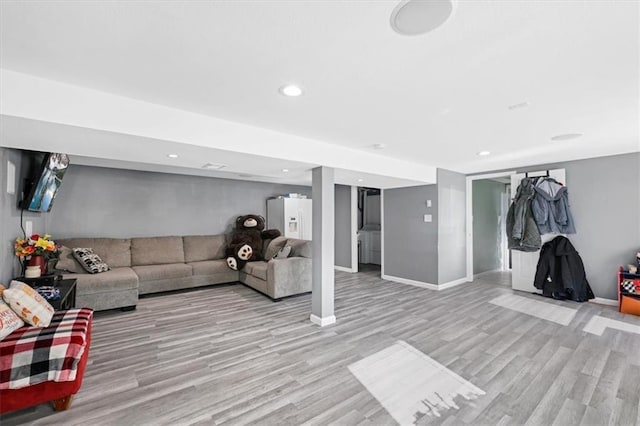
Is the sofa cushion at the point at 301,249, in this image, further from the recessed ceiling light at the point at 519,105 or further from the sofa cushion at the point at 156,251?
the recessed ceiling light at the point at 519,105

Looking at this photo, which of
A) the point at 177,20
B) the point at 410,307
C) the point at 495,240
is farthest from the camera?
the point at 495,240

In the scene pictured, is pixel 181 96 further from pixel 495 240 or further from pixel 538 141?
pixel 495 240

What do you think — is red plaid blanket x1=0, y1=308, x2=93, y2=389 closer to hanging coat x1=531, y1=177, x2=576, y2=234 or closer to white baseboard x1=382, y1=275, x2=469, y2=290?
white baseboard x1=382, y1=275, x2=469, y2=290

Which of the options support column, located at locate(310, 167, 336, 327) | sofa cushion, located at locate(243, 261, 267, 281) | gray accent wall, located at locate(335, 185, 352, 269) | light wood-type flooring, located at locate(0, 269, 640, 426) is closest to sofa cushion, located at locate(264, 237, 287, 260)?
sofa cushion, located at locate(243, 261, 267, 281)

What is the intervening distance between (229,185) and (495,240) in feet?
21.4

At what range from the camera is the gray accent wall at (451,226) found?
5.11 meters

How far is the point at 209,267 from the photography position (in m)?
5.18

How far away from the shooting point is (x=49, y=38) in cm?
146

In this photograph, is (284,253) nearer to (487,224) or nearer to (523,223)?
(523,223)

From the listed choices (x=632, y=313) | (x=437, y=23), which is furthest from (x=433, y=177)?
(x=437, y=23)

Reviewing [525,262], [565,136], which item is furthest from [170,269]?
[525,262]

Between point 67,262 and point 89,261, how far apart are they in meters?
0.34

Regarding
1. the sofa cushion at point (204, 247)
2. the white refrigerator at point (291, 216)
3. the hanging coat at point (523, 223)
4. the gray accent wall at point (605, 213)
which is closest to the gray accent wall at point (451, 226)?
the hanging coat at point (523, 223)

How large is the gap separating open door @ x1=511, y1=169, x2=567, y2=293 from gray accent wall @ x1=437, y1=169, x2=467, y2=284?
2.80 ft
